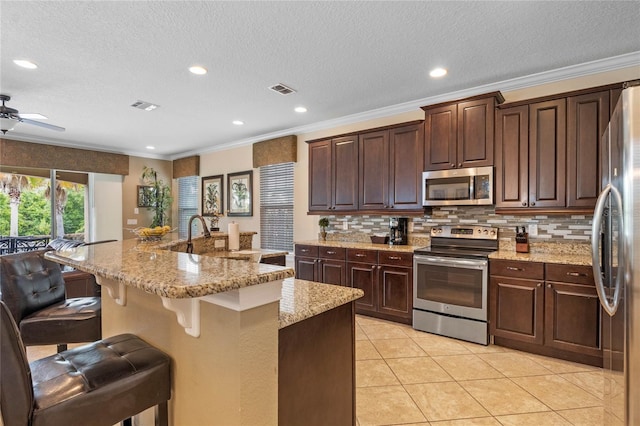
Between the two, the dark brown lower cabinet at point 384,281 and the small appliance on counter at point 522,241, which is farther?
the dark brown lower cabinet at point 384,281

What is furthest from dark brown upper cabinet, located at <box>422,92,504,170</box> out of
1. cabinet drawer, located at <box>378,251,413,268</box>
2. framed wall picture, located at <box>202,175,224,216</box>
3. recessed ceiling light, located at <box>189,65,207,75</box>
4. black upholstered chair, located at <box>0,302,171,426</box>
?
framed wall picture, located at <box>202,175,224,216</box>

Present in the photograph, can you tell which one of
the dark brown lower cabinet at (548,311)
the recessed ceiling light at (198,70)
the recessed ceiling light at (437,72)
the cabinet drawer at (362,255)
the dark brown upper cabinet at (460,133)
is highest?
the recessed ceiling light at (437,72)

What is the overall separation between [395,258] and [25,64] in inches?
161

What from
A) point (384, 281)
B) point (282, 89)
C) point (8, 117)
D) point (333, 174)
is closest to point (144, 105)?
point (8, 117)

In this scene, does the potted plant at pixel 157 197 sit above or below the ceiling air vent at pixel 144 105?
below

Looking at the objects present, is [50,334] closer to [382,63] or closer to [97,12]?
[97,12]

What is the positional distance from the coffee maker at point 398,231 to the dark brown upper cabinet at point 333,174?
543 mm

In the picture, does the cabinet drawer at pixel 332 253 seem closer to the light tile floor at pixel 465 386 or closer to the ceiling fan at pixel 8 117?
the light tile floor at pixel 465 386

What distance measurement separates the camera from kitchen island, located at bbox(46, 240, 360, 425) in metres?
0.95

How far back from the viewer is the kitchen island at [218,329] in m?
0.95

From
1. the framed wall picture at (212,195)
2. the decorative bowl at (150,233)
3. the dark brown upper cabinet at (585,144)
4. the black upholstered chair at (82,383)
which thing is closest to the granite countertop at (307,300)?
the black upholstered chair at (82,383)

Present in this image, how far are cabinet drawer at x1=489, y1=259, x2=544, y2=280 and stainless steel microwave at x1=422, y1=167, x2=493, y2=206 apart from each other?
641 millimetres

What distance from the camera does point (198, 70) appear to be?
302 cm

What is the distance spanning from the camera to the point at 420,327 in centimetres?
347
